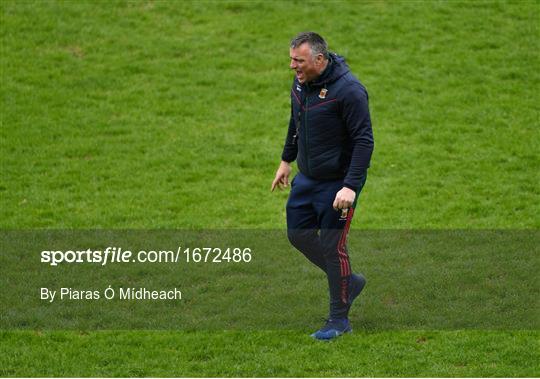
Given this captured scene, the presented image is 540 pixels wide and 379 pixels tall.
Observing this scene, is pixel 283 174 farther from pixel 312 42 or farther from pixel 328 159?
pixel 312 42

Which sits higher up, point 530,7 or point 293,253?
point 530,7

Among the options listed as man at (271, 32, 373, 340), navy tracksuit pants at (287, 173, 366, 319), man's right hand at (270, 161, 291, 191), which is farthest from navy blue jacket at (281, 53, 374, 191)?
man's right hand at (270, 161, 291, 191)

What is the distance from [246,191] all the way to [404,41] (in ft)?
17.9

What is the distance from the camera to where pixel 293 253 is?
39.0 ft

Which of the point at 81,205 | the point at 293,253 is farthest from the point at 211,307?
the point at 81,205

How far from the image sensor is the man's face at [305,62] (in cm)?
883

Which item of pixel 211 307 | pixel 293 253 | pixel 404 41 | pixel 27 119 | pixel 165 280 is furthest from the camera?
pixel 404 41

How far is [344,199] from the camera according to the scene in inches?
344

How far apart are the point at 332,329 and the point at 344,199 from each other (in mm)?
1316

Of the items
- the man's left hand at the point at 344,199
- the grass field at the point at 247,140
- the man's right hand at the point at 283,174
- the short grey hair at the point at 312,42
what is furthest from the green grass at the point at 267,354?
the short grey hair at the point at 312,42

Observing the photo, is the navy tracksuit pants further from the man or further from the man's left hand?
the man's left hand

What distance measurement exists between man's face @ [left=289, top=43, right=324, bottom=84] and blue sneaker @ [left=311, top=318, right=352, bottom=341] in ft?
7.30

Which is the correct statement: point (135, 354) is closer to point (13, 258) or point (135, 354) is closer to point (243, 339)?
point (243, 339)
